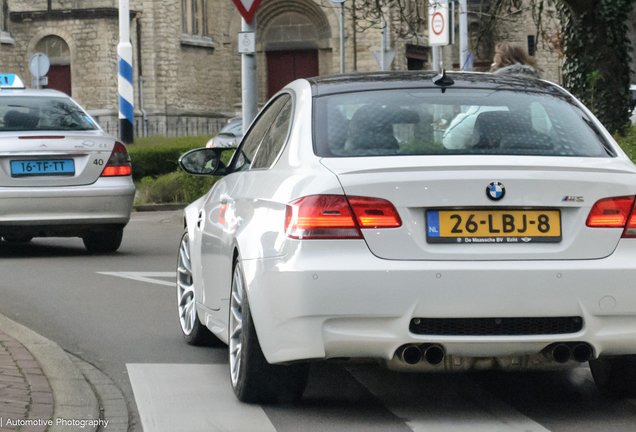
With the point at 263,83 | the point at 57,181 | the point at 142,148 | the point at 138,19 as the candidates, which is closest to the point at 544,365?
the point at 57,181

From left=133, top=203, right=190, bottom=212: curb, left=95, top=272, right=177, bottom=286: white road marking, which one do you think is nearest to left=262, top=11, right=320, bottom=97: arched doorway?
left=133, top=203, right=190, bottom=212: curb

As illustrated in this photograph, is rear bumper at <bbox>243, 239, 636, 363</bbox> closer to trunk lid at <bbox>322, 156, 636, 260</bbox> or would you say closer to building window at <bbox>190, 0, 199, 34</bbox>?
trunk lid at <bbox>322, 156, 636, 260</bbox>

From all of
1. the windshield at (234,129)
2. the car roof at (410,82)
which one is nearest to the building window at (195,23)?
the windshield at (234,129)

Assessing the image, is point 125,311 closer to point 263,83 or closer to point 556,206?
point 556,206

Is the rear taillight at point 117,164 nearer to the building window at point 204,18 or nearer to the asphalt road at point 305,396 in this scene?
the asphalt road at point 305,396

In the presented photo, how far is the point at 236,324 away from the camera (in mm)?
5250

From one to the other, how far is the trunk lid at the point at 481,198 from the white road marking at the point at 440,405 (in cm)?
71

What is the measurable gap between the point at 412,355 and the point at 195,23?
137 ft

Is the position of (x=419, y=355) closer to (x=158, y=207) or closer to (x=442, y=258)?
(x=442, y=258)

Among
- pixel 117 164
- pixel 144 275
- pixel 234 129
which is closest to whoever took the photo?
pixel 144 275

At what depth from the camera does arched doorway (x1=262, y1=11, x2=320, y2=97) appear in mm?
46469

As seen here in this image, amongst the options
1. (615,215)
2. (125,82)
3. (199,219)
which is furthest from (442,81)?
(125,82)

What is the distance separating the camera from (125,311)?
813 centimetres

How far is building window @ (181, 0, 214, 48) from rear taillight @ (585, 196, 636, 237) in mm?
40211
